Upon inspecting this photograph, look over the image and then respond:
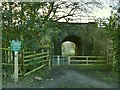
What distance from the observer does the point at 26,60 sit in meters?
3.08

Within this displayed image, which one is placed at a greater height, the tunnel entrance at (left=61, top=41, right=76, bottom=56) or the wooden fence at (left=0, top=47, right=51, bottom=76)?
the tunnel entrance at (left=61, top=41, right=76, bottom=56)

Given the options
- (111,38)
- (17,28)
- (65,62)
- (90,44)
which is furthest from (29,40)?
(111,38)

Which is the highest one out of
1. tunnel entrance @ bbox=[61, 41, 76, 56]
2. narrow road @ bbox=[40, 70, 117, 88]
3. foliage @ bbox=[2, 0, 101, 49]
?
foliage @ bbox=[2, 0, 101, 49]

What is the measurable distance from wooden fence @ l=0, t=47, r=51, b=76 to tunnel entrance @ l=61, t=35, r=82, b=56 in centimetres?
19

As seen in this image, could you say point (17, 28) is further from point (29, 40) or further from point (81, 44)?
point (81, 44)

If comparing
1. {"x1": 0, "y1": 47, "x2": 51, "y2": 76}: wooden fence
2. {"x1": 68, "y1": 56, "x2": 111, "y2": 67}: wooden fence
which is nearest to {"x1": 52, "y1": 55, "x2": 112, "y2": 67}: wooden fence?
{"x1": 68, "y1": 56, "x2": 111, "y2": 67}: wooden fence

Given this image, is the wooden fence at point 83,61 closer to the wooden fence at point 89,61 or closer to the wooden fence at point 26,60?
the wooden fence at point 89,61

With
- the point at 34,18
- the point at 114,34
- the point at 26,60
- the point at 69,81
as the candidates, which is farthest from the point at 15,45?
the point at 114,34

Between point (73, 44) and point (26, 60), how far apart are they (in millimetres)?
501

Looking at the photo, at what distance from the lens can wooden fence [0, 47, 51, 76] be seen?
3.01 m

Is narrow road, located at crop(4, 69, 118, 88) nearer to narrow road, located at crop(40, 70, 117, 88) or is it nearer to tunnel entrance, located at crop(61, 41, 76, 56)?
narrow road, located at crop(40, 70, 117, 88)

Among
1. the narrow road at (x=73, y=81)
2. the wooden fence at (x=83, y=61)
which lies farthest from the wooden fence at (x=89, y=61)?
the narrow road at (x=73, y=81)

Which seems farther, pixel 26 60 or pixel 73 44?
pixel 26 60

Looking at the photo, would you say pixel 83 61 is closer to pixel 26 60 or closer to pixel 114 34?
pixel 114 34
